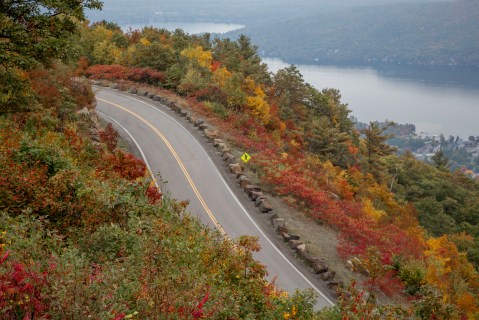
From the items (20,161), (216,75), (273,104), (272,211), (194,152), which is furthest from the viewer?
(273,104)

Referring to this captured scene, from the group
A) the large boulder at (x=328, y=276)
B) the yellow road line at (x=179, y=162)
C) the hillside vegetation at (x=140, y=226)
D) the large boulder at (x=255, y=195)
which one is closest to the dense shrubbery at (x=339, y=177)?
the hillside vegetation at (x=140, y=226)

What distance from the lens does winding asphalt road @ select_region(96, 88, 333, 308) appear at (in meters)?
18.0

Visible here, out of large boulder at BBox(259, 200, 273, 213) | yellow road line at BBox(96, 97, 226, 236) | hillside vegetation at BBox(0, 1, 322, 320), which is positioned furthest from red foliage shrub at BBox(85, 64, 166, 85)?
hillside vegetation at BBox(0, 1, 322, 320)

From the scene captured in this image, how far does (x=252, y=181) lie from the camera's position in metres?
25.0

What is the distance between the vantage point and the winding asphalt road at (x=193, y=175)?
1802 centimetres

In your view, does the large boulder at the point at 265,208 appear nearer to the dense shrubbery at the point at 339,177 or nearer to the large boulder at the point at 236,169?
the dense shrubbery at the point at 339,177

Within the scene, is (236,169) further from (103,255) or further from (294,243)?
(103,255)

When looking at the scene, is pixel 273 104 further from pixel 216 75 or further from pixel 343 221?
pixel 343 221

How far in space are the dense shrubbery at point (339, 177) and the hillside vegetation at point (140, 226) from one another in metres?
0.12

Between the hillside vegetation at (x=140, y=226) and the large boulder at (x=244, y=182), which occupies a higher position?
the hillside vegetation at (x=140, y=226)

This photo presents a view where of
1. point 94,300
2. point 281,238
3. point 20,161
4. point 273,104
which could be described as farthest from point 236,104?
point 94,300

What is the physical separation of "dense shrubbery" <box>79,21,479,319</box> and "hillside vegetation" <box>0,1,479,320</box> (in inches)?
4.9

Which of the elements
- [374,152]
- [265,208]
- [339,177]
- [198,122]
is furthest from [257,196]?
[374,152]

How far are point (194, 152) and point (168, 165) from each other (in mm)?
2735
